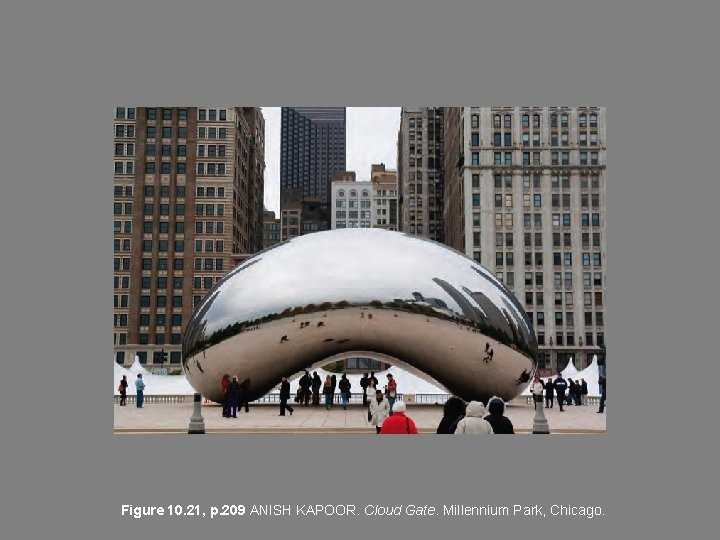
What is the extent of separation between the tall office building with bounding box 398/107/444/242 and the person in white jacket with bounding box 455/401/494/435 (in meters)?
106

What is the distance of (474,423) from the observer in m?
8.48

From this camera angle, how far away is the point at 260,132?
101625 mm

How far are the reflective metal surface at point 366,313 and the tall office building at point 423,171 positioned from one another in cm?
9616

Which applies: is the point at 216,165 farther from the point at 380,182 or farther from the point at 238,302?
the point at 380,182

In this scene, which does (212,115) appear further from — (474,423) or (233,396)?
(474,423)

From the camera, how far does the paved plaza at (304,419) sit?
1530 cm

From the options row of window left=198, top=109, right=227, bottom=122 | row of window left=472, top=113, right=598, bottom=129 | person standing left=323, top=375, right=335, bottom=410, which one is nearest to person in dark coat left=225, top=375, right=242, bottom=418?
person standing left=323, top=375, right=335, bottom=410

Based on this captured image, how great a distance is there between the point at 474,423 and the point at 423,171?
10827cm

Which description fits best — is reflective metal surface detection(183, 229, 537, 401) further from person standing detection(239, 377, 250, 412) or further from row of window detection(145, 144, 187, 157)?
row of window detection(145, 144, 187, 157)

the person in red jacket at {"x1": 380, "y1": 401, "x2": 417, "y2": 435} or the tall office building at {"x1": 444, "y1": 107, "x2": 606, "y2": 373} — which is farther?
the tall office building at {"x1": 444, "y1": 107, "x2": 606, "y2": 373}

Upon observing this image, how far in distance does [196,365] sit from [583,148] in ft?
212

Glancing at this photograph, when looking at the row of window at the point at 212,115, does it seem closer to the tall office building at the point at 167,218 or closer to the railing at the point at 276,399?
the tall office building at the point at 167,218

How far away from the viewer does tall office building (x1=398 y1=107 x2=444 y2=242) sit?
4493 inches

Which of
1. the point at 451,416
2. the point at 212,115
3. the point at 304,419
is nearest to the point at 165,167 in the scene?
the point at 212,115
